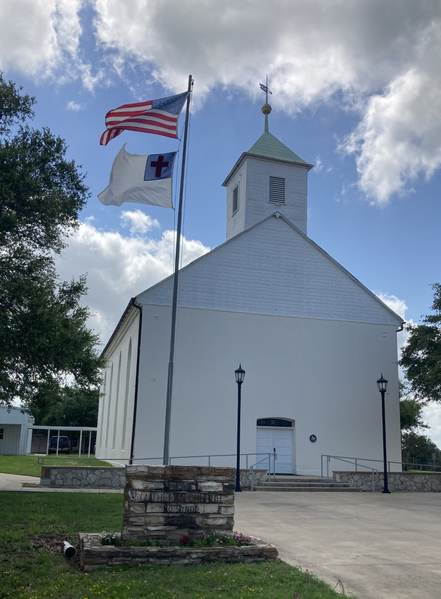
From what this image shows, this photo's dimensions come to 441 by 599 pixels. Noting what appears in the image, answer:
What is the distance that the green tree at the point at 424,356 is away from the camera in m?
24.9

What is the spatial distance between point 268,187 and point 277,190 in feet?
1.66

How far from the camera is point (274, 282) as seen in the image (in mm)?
26578

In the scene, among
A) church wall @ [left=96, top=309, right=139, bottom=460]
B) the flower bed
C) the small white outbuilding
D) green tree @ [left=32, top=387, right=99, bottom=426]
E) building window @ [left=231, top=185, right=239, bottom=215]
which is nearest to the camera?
the flower bed

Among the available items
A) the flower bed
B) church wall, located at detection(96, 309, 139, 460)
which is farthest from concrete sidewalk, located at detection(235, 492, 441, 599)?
church wall, located at detection(96, 309, 139, 460)

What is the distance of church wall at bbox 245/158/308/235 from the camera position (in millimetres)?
29938

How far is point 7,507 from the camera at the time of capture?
1255 cm

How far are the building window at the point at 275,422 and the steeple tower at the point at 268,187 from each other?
32.2 ft

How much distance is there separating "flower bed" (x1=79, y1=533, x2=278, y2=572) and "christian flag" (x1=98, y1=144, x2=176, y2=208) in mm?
8337

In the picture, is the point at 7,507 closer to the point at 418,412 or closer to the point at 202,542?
the point at 202,542

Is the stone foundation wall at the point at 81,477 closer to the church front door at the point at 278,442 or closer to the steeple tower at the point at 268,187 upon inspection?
the church front door at the point at 278,442

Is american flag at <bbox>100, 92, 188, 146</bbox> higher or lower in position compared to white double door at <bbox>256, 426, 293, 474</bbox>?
higher

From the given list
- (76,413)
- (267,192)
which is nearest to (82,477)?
(267,192)

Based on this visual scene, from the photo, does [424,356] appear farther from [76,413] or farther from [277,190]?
[76,413]

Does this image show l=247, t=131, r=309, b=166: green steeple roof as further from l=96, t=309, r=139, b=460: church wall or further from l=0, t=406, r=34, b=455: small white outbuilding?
l=0, t=406, r=34, b=455: small white outbuilding
